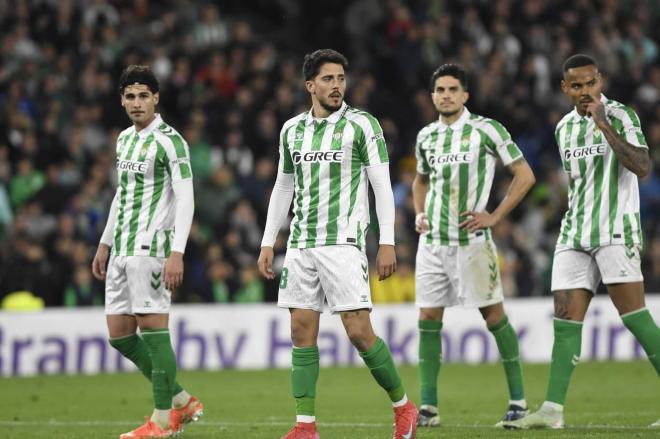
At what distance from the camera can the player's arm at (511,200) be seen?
955cm

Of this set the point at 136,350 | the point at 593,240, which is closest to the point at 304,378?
the point at 136,350

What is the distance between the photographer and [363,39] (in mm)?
22234

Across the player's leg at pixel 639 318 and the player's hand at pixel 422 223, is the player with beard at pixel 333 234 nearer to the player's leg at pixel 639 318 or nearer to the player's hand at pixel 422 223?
the player's hand at pixel 422 223

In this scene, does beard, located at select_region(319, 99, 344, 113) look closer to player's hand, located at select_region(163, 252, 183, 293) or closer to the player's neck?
player's hand, located at select_region(163, 252, 183, 293)

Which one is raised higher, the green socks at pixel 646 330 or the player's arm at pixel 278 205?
the player's arm at pixel 278 205

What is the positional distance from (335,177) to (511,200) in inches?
77.4

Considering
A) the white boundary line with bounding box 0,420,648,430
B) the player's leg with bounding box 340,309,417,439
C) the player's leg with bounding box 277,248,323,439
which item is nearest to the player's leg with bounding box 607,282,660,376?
the white boundary line with bounding box 0,420,648,430

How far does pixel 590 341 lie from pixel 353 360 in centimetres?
307

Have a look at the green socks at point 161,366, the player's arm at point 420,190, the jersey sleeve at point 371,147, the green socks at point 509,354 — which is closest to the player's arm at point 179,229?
the green socks at point 161,366

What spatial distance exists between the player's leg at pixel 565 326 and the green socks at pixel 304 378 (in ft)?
6.06

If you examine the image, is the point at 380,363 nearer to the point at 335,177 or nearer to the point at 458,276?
the point at 335,177

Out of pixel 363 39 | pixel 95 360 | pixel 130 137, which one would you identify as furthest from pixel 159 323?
pixel 363 39

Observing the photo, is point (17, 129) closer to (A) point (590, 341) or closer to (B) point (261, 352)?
(B) point (261, 352)

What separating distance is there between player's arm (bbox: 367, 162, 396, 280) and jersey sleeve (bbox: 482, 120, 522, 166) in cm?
184
